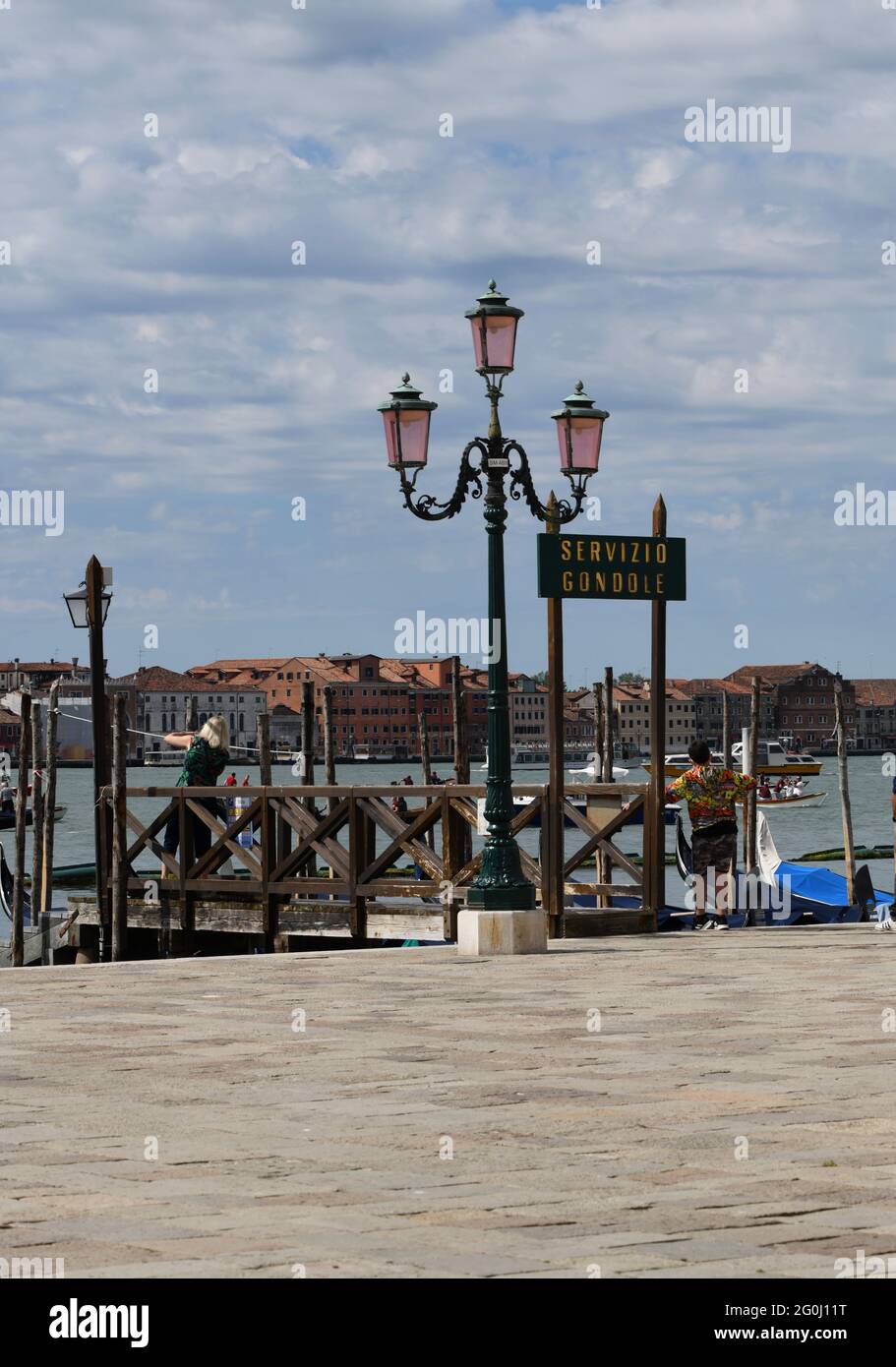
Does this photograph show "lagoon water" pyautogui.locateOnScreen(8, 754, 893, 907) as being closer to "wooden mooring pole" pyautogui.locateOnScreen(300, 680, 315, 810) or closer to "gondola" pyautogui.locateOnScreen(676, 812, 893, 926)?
"wooden mooring pole" pyautogui.locateOnScreen(300, 680, 315, 810)

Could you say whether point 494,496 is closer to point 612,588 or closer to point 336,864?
point 612,588

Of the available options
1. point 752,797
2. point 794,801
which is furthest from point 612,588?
point 794,801

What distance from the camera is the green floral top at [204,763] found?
20.3 m

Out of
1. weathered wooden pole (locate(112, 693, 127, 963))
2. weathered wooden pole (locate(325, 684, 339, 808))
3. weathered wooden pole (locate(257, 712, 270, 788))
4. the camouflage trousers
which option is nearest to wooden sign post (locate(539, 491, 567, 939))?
the camouflage trousers

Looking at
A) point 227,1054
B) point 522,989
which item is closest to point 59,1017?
point 227,1054

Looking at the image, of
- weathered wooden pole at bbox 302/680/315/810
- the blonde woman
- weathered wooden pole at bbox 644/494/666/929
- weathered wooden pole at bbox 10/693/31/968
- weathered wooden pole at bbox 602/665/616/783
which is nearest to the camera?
weathered wooden pole at bbox 644/494/666/929

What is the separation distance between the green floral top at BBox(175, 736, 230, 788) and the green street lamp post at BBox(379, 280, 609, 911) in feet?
15.4

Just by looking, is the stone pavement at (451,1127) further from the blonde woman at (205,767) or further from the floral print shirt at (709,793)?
the blonde woman at (205,767)

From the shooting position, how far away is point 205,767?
2050cm

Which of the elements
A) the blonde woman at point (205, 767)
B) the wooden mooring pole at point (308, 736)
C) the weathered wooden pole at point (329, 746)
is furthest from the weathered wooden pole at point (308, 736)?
the blonde woman at point (205, 767)

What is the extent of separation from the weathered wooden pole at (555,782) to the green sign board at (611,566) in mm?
166

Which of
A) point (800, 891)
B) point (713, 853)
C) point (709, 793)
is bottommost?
point (800, 891)

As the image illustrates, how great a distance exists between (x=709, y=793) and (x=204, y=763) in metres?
4.90

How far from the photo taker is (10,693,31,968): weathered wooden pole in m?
25.5
